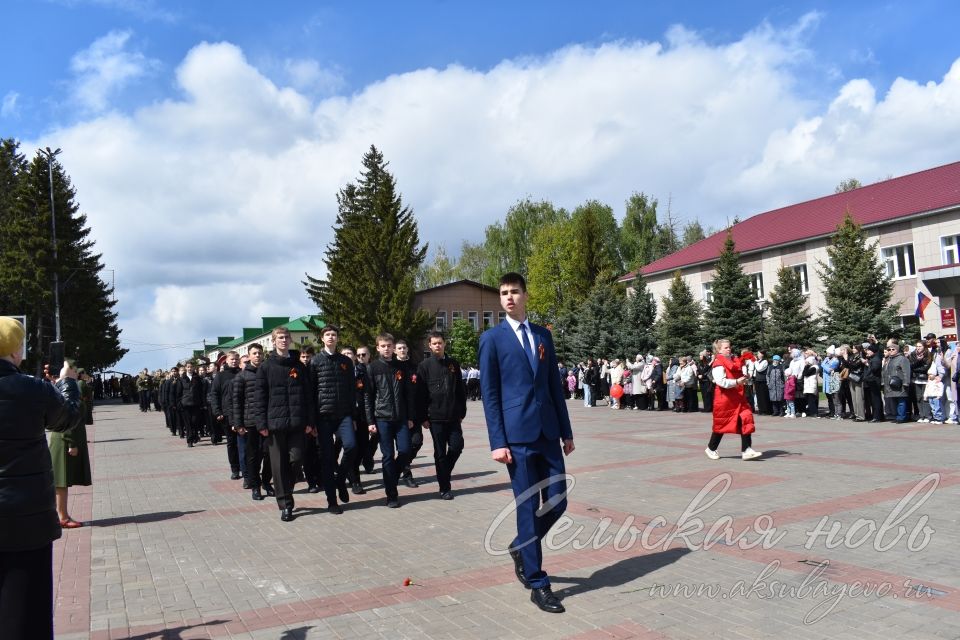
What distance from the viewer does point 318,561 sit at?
640 cm

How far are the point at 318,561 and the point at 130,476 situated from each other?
828cm

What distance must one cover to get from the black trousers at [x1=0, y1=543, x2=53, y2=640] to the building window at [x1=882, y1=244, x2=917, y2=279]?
4115 cm

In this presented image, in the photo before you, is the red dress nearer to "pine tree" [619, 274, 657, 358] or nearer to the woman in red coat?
the woman in red coat

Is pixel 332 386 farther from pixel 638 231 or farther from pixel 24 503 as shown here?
pixel 638 231

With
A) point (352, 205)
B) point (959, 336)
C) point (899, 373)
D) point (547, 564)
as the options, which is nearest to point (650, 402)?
point (899, 373)

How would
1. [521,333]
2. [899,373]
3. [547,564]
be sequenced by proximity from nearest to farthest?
1. [521,333]
2. [547,564]
3. [899,373]

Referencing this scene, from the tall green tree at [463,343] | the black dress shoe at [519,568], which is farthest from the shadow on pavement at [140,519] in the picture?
the tall green tree at [463,343]

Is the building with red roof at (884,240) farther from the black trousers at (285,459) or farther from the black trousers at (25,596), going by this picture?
the black trousers at (25,596)

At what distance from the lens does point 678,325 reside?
36.8m

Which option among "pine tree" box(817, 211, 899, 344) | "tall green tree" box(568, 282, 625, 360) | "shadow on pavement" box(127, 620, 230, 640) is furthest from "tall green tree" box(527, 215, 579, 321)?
"shadow on pavement" box(127, 620, 230, 640)

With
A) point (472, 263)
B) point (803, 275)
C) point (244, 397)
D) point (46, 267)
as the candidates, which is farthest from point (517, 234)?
point (244, 397)

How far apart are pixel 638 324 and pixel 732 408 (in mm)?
24037

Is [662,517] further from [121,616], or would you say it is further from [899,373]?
[899,373]

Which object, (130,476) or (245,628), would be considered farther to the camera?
(130,476)
